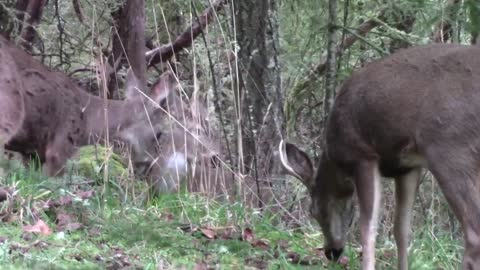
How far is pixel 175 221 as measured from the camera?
7.70 m

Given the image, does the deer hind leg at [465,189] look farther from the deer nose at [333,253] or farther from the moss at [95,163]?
the moss at [95,163]

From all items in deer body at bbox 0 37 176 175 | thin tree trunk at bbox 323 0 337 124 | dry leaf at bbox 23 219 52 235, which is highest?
thin tree trunk at bbox 323 0 337 124

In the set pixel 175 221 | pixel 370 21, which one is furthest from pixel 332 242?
pixel 370 21

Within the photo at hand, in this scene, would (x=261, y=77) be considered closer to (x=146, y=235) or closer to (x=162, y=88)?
(x=162, y=88)

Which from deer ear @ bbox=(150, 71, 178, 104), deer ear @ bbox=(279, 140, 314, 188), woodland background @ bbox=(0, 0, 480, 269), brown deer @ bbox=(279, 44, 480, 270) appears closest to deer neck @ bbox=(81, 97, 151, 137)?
deer ear @ bbox=(150, 71, 178, 104)

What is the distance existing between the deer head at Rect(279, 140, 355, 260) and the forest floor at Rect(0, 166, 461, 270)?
0.17m

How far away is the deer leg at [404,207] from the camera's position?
7.08 m

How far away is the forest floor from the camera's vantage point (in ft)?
20.1

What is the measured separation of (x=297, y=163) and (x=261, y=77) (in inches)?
73.3

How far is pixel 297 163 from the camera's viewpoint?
25.1ft

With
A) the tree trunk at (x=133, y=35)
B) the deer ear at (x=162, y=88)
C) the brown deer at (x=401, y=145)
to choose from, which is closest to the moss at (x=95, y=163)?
the deer ear at (x=162, y=88)

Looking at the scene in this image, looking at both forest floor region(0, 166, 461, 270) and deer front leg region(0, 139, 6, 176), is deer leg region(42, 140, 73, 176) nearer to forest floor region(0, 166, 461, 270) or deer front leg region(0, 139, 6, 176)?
deer front leg region(0, 139, 6, 176)

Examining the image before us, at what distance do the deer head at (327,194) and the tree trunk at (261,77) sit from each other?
1.54 metres

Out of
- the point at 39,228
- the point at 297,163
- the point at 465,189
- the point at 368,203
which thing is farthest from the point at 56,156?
the point at 465,189
